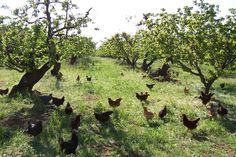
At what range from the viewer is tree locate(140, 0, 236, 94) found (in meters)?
19.8

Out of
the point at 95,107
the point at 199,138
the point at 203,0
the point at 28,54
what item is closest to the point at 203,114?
the point at 199,138

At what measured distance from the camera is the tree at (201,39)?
65.1 ft

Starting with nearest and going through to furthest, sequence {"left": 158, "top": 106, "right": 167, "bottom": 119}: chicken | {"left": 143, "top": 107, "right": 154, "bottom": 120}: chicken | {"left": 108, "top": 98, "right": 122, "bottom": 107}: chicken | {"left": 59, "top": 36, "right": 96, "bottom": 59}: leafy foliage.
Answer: {"left": 143, "top": 107, "right": 154, "bottom": 120}: chicken → {"left": 158, "top": 106, "right": 167, "bottom": 119}: chicken → {"left": 108, "top": 98, "right": 122, "bottom": 107}: chicken → {"left": 59, "top": 36, "right": 96, "bottom": 59}: leafy foliage

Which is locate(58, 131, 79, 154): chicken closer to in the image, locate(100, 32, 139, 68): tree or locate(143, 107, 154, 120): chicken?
locate(143, 107, 154, 120): chicken

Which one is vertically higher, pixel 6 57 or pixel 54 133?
pixel 6 57

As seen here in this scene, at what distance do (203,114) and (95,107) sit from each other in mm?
5351

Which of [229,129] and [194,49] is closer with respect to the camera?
[229,129]

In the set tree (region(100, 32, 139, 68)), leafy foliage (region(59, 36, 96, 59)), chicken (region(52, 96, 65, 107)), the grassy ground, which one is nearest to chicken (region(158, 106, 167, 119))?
the grassy ground

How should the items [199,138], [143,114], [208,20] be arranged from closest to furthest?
1. [199,138]
2. [143,114]
3. [208,20]

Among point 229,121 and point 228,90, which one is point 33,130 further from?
point 228,90

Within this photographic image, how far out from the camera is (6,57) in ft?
58.7

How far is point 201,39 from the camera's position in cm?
2064

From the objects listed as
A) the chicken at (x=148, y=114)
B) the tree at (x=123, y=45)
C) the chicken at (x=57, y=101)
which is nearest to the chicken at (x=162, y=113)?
the chicken at (x=148, y=114)

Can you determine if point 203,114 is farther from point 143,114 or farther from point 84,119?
point 84,119
